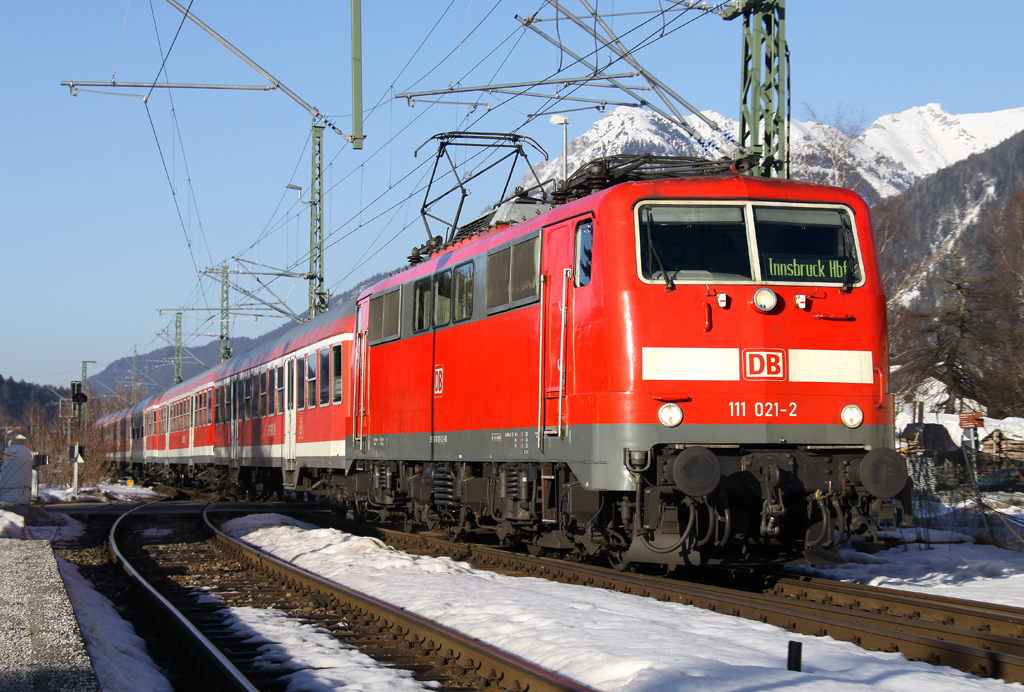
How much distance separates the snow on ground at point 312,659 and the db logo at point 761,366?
3971mm

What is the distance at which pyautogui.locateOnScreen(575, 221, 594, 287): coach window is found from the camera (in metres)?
9.37

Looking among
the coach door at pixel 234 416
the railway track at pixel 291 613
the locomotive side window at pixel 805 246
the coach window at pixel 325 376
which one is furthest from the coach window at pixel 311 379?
the locomotive side window at pixel 805 246

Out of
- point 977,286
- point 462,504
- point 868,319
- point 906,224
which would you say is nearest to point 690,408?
point 868,319

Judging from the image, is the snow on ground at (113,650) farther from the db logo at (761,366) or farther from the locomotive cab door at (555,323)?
the db logo at (761,366)

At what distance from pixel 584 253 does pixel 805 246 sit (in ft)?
6.64

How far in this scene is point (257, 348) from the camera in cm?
2577

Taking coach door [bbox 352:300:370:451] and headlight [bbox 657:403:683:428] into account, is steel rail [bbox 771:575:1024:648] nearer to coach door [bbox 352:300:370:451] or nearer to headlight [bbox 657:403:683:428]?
headlight [bbox 657:403:683:428]

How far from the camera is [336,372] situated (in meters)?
17.7

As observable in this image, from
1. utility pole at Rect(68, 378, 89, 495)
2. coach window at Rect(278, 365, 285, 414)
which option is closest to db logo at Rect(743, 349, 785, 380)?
coach window at Rect(278, 365, 285, 414)

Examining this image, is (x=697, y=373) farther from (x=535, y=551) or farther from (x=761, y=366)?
(x=535, y=551)

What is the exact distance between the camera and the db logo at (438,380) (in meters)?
12.7

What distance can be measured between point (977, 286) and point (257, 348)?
26752mm

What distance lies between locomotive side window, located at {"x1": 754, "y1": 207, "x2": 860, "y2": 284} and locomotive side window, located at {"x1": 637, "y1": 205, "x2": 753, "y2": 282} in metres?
0.20

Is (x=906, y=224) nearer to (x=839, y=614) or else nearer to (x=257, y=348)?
(x=257, y=348)
